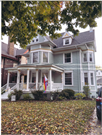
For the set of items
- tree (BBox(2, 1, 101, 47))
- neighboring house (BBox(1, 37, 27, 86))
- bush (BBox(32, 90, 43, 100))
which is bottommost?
bush (BBox(32, 90, 43, 100))

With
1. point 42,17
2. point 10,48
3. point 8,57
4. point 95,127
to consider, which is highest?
point 42,17

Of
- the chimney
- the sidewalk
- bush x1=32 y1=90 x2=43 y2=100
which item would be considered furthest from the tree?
bush x1=32 y1=90 x2=43 y2=100

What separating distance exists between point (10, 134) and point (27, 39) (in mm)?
1545

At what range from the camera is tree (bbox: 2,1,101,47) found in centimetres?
147

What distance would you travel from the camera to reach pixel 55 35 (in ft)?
5.48

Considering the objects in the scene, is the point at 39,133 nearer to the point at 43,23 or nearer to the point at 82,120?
the point at 82,120

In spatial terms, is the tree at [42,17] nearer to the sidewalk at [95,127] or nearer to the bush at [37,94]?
the sidewalk at [95,127]

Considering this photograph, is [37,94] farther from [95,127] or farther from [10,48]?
[95,127]

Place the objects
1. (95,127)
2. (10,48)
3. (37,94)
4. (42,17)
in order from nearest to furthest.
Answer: (95,127)
(42,17)
(10,48)
(37,94)

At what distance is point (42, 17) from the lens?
162cm

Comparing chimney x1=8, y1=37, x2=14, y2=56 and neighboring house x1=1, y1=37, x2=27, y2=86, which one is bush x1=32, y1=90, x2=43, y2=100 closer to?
neighboring house x1=1, y1=37, x2=27, y2=86

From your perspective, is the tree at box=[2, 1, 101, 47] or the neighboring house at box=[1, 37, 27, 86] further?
the neighboring house at box=[1, 37, 27, 86]

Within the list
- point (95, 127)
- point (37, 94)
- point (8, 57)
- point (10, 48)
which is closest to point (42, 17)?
point (10, 48)

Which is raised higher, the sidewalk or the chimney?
the chimney
